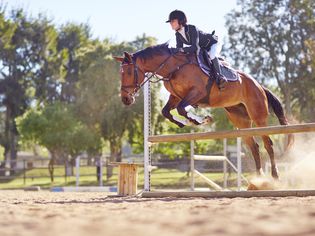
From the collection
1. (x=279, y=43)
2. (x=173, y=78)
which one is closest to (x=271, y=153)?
(x=173, y=78)

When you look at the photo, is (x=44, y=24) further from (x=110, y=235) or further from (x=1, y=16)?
(x=110, y=235)

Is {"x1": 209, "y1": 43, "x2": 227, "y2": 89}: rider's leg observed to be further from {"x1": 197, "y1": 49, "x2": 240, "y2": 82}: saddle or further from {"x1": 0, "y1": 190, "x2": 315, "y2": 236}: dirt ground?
{"x1": 0, "y1": 190, "x2": 315, "y2": 236}: dirt ground

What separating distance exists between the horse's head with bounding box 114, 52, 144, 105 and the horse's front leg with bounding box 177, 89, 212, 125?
2.00 ft

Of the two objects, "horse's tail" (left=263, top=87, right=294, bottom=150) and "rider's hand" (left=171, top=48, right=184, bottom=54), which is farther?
"horse's tail" (left=263, top=87, right=294, bottom=150)

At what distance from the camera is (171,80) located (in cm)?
685

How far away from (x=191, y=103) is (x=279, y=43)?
22280mm

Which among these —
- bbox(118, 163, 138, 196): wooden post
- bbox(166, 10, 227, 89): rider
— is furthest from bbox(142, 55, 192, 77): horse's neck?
bbox(118, 163, 138, 196): wooden post

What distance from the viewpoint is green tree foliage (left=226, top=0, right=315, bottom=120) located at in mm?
27609

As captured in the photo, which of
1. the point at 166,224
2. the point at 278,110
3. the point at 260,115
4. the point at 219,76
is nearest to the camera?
the point at 166,224

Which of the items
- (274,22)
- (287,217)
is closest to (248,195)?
(287,217)

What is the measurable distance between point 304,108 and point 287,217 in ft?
89.2

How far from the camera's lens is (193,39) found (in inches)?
264

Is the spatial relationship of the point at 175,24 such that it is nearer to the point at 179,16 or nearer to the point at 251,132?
the point at 179,16

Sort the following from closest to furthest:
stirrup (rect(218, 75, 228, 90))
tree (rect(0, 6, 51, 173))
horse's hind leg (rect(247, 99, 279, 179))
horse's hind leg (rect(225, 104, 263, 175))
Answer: stirrup (rect(218, 75, 228, 90))
horse's hind leg (rect(247, 99, 279, 179))
horse's hind leg (rect(225, 104, 263, 175))
tree (rect(0, 6, 51, 173))
